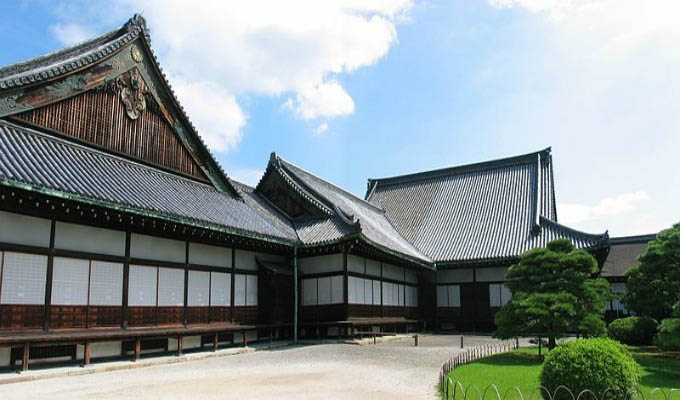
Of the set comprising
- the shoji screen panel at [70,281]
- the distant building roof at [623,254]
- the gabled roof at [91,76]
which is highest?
the gabled roof at [91,76]

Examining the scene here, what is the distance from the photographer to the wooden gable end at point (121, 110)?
634 inches

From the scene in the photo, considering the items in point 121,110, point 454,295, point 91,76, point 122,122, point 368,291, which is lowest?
point 454,295

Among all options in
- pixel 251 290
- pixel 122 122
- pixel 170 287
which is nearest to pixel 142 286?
pixel 170 287

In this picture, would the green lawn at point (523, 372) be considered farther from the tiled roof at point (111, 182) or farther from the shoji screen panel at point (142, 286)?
the shoji screen panel at point (142, 286)

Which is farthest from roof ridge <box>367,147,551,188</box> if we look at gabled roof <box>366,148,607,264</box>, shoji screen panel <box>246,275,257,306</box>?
shoji screen panel <box>246,275,257,306</box>

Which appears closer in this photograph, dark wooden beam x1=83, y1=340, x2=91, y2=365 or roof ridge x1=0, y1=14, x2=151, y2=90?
dark wooden beam x1=83, y1=340, x2=91, y2=365

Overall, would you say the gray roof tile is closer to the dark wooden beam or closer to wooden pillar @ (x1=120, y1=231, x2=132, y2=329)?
wooden pillar @ (x1=120, y1=231, x2=132, y2=329)

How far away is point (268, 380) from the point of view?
1201 centimetres

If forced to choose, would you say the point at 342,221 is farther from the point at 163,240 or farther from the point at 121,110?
the point at 121,110

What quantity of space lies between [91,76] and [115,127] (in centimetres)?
189

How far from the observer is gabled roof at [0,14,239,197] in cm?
1551

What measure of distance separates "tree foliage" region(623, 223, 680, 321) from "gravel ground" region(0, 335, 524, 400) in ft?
27.9

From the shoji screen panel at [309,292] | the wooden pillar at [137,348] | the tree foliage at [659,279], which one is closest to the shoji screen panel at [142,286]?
the wooden pillar at [137,348]

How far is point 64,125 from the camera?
1680 cm
